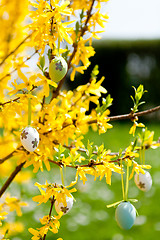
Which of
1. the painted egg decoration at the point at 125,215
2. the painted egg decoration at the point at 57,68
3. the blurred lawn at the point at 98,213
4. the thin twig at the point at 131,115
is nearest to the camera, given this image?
the painted egg decoration at the point at 57,68

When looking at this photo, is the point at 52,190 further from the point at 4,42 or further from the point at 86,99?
the point at 4,42

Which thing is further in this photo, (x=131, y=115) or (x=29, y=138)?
(x=131, y=115)

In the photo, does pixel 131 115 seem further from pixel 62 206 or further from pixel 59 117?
pixel 62 206

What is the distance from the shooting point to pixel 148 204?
160 inches

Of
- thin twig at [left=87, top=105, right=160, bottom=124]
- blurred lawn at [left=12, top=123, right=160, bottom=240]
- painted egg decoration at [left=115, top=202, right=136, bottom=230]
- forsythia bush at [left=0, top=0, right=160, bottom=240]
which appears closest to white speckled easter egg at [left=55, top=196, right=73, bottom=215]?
forsythia bush at [left=0, top=0, right=160, bottom=240]

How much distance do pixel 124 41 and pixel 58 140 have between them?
9.08 m

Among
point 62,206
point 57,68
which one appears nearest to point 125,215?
point 62,206

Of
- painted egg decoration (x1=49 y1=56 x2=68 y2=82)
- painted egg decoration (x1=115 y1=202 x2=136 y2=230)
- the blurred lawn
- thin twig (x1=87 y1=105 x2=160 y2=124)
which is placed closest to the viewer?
painted egg decoration (x1=49 y1=56 x2=68 y2=82)

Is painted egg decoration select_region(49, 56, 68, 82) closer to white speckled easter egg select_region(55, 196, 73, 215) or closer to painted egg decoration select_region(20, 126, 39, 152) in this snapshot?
painted egg decoration select_region(20, 126, 39, 152)

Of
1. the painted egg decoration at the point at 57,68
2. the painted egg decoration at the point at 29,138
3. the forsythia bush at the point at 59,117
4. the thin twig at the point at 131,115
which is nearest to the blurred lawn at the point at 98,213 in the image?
the forsythia bush at the point at 59,117

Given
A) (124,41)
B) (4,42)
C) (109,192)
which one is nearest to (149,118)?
(124,41)

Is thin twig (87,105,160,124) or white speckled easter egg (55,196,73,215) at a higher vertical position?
thin twig (87,105,160,124)

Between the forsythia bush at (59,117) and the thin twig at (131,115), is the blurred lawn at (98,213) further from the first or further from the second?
the thin twig at (131,115)

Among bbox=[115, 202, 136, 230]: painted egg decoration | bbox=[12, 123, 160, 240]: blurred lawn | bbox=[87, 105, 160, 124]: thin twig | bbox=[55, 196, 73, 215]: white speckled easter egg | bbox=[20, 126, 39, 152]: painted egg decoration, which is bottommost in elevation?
bbox=[12, 123, 160, 240]: blurred lawn
